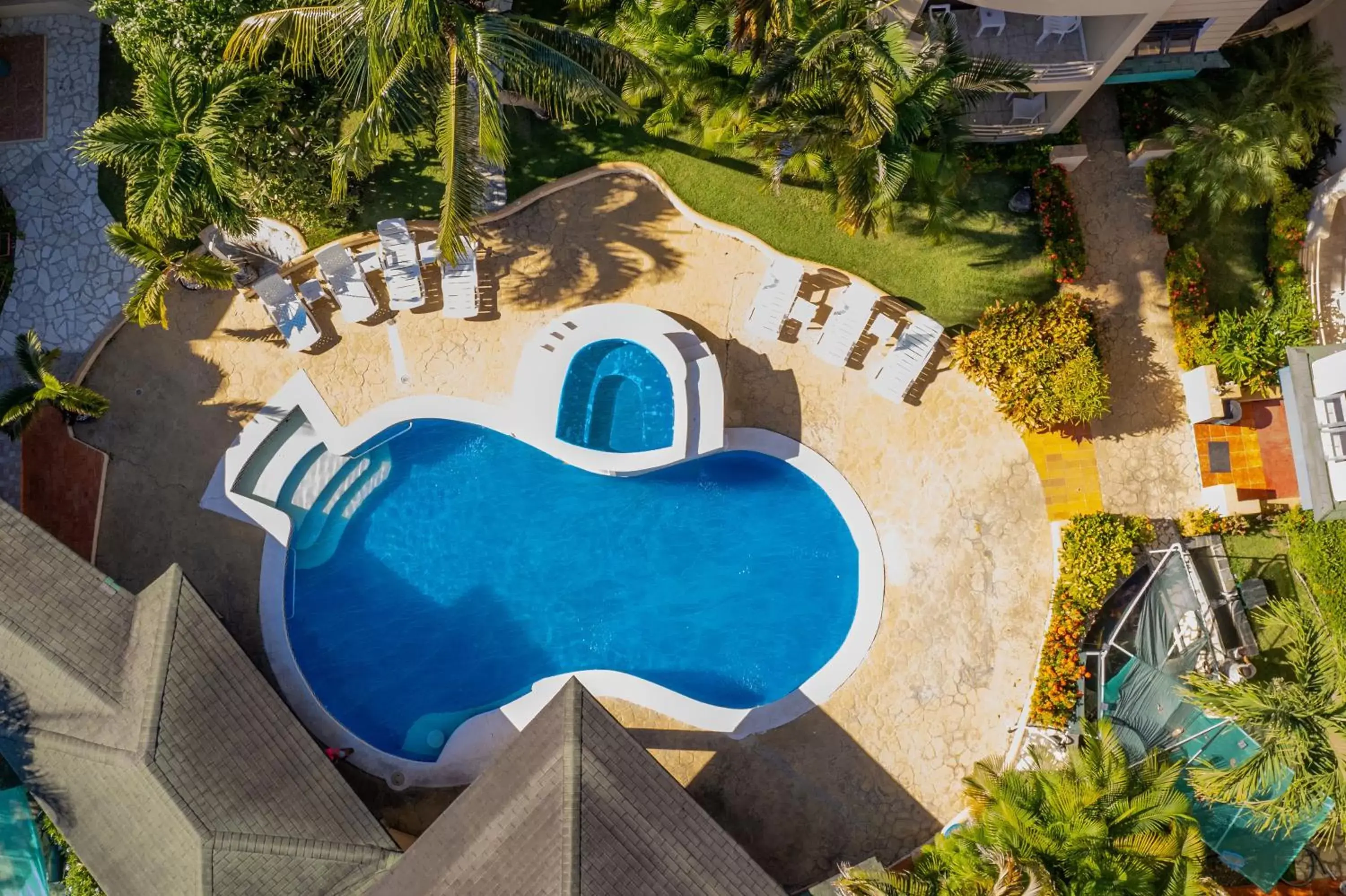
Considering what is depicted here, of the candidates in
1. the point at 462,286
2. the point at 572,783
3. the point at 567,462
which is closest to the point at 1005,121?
the point at 567,462

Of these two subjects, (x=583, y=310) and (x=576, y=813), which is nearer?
(x=576, y=813)

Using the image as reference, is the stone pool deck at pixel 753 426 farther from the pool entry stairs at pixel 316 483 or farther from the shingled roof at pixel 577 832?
the shingled roof at pixel 577 832

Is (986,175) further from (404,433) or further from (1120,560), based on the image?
(404,433)

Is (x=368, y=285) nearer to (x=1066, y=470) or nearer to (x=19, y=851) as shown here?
(x=19, y=851)

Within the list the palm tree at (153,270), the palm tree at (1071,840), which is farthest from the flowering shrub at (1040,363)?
the palm tree at (153,270)

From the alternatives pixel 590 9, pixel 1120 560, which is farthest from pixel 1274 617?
pixel 590 9
